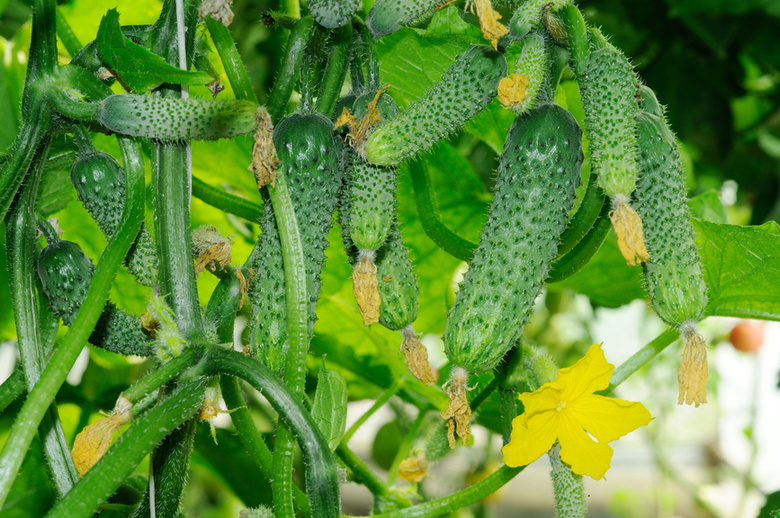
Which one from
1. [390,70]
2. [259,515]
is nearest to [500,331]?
[259,515]

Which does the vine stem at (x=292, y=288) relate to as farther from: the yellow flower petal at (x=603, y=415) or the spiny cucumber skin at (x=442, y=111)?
the yellow flower petal at (x=603, y=415)

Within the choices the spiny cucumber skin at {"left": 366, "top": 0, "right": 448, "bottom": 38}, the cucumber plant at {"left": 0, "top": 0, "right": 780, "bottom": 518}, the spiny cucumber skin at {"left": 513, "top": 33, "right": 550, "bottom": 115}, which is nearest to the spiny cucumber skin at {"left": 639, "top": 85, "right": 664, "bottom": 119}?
the cucumber plant at {"left": 0, "top": 0, "right": 780, "bottom": 518}

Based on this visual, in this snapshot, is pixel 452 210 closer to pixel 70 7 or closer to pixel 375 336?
pixel 375 336

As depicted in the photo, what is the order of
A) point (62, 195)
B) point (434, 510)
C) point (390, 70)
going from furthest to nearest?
point (390, 70) < point (62, 195) < point (434, 510)

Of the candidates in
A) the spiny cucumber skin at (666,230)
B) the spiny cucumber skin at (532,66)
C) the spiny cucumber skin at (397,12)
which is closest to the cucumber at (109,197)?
the spiny cucumber skin at (397,12)

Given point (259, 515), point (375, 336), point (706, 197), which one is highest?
point (706, 197)

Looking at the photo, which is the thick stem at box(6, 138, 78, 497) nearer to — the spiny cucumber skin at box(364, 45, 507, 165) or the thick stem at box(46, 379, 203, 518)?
the thick stem at box(46, 379, 203, 518)
